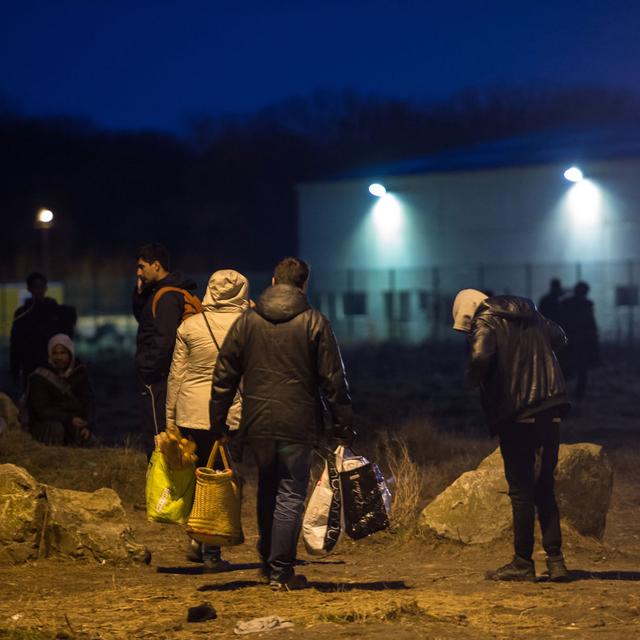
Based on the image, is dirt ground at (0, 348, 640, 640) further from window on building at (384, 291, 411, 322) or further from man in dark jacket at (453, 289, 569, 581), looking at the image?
window on building at (384, 291, 411, 322)

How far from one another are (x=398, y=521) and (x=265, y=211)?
72343mm

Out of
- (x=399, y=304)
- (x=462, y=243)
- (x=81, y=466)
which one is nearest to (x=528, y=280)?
(x=462, y=243)

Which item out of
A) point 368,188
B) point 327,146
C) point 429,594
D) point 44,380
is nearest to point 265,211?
point 327,146

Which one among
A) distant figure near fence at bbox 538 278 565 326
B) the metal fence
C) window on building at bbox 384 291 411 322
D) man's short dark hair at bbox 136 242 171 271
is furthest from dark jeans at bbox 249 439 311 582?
window on building at bbox 384 291 411 322

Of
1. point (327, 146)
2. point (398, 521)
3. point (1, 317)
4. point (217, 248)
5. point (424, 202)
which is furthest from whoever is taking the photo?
point (327, 146)

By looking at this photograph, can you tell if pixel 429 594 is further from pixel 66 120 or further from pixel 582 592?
pixel 66 120

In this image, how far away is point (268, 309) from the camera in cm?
686

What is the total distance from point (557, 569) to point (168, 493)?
218 centimetres

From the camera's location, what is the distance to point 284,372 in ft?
22.4

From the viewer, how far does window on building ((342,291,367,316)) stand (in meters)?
36.2

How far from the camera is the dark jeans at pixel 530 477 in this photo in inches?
286

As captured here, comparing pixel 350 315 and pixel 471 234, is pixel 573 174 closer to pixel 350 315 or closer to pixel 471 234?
pixel 471 234

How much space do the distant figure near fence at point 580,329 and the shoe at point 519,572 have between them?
11.2 m

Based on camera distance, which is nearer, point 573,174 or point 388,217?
point 573,174
